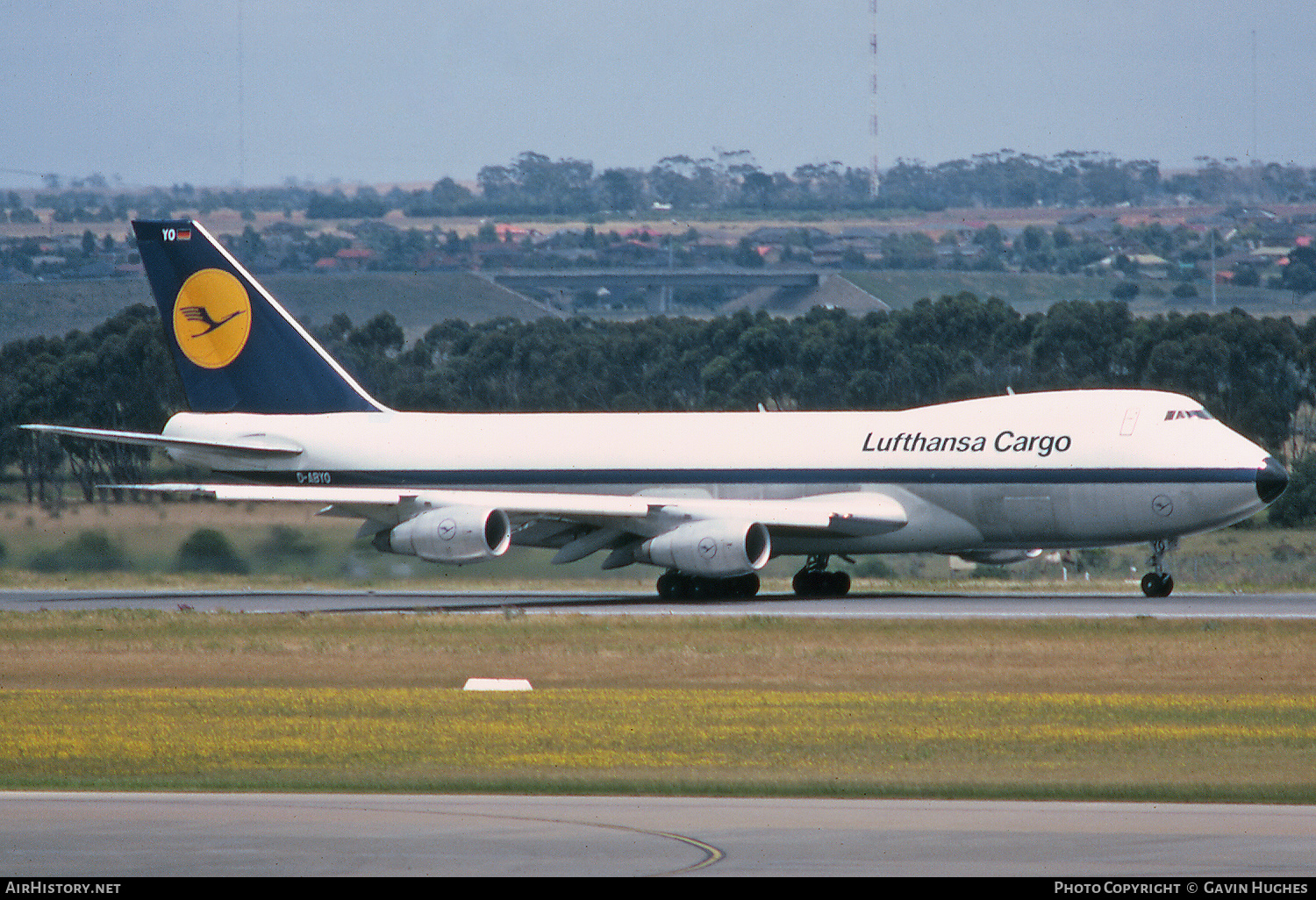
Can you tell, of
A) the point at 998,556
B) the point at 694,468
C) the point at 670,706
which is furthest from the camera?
the point at 998,556

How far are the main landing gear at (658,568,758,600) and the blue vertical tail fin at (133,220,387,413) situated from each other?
983 centimetres

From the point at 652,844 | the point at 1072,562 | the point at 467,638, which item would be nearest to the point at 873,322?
the point at 1072,562

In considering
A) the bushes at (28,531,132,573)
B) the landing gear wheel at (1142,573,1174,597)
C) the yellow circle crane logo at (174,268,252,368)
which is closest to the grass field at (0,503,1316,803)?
the landing gear wheel at (1142,573,1174,597)

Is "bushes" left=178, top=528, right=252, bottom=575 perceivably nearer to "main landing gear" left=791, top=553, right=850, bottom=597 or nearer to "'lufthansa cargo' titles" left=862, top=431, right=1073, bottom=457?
"main landing gear" left=791, top=553, right=850, bottom=597

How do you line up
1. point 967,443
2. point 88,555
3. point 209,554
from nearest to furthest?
point 967,443 < point 88,555 < point 209,554

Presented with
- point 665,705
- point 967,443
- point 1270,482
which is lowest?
point 665,705

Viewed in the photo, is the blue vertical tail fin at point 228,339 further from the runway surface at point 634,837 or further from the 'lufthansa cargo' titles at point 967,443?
the runway surface at point 634,837

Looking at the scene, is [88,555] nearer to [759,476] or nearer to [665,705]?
[759,476]

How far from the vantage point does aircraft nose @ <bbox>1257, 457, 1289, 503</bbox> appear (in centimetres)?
4122

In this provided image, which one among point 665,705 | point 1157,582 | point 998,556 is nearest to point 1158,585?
point 1157,582

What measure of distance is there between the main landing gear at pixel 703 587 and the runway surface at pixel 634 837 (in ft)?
89.7

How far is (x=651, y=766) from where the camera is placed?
20.3 metres

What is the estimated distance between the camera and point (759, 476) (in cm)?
4509

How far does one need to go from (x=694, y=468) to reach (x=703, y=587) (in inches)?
108
